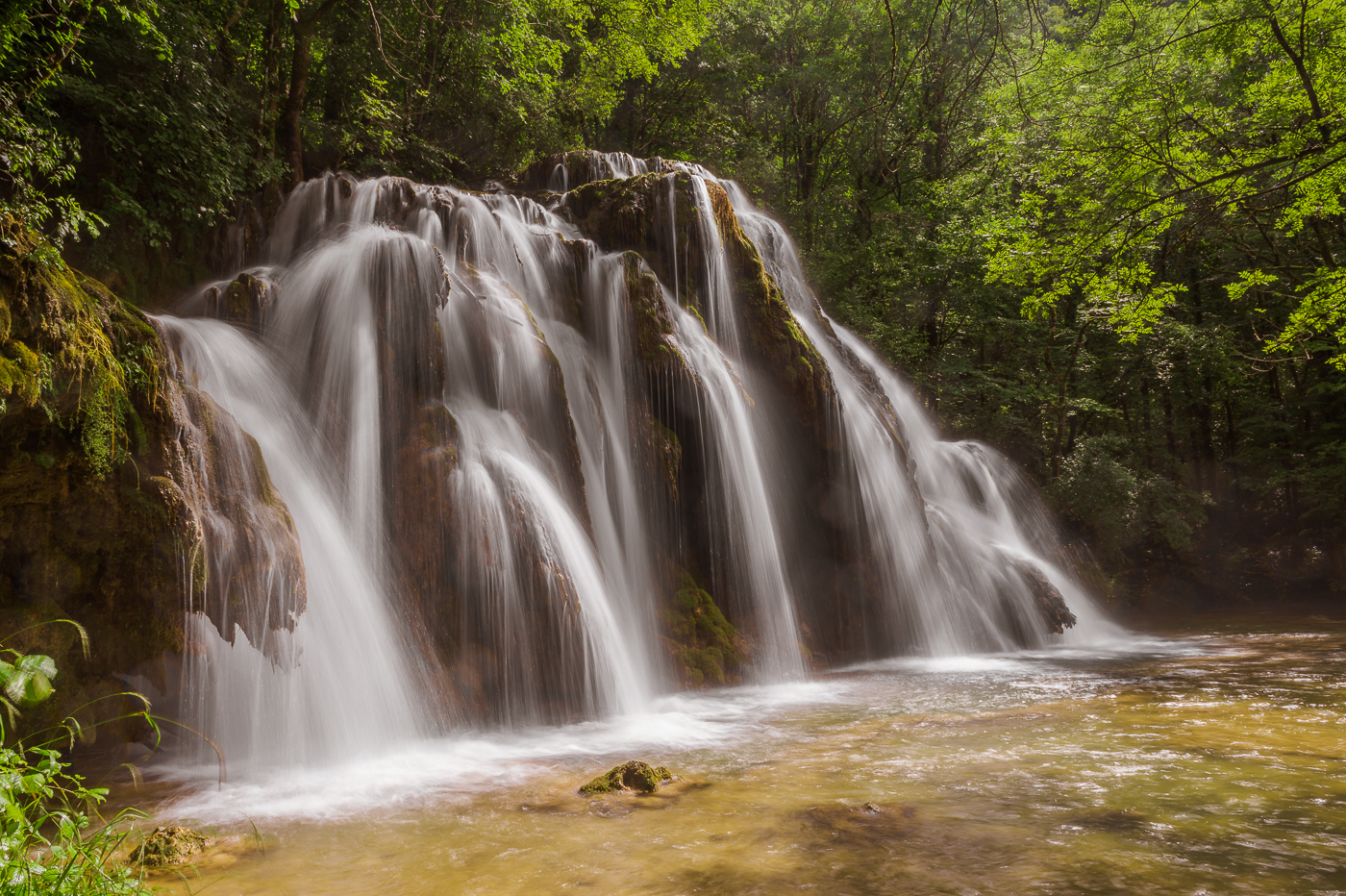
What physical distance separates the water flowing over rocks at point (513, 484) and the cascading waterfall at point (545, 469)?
32mm

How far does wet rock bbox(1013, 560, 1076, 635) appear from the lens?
1269 centimetres

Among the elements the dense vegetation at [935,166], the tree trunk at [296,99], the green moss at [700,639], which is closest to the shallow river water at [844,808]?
the green moss at [700,639]

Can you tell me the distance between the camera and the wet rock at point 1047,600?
12.7 m

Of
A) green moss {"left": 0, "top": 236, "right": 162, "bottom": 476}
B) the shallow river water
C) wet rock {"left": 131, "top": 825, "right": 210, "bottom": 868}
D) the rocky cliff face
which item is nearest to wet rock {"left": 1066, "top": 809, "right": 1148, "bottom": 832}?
the shallow river water

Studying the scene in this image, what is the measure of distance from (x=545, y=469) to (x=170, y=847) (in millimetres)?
5154

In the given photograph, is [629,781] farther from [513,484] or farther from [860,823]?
[513,484]

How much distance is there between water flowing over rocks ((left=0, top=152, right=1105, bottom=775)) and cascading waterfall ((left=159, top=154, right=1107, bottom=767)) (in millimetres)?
32

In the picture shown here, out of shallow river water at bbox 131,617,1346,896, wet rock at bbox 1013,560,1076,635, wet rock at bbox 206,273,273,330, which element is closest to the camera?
shallow river water at bbox 131,617,1346,896

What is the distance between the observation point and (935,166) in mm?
23609

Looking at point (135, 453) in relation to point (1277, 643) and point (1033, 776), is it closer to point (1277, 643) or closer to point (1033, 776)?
point (1033, 776)

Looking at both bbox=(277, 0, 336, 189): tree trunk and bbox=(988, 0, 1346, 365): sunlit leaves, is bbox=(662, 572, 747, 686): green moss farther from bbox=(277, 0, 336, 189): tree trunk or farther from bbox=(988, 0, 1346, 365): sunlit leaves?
bbox=(277, 0, 336, 189): tree trunk

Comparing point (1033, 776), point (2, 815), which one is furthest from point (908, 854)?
point (2, 815)

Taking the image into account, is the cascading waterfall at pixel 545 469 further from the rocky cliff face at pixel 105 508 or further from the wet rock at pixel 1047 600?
the rocky cliff face at pixel 105 508

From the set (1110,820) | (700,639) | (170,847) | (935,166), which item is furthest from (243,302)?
(935,166)
